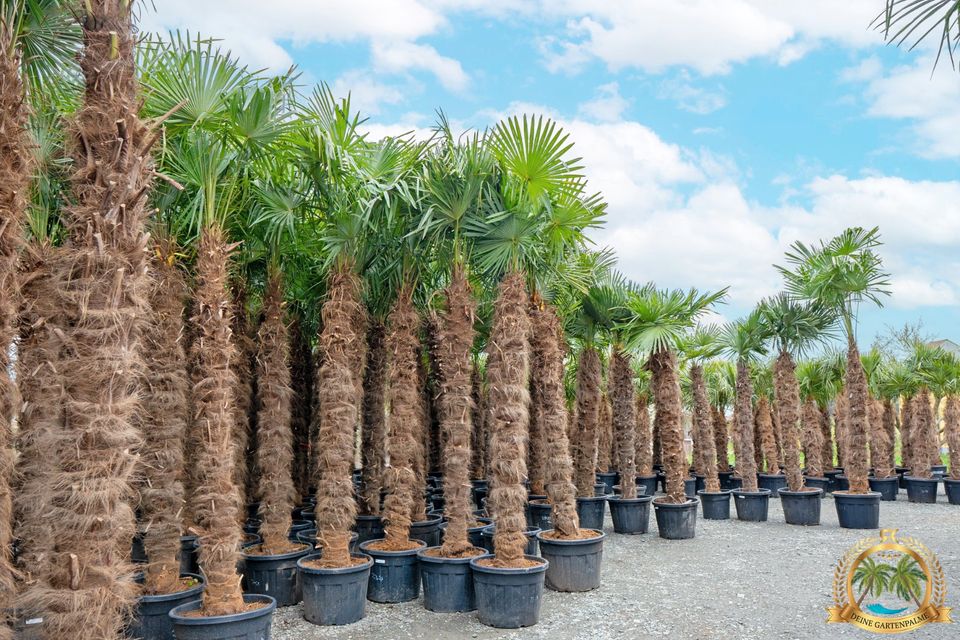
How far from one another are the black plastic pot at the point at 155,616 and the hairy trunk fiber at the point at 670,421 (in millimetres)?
7899

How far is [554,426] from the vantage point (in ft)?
26.7

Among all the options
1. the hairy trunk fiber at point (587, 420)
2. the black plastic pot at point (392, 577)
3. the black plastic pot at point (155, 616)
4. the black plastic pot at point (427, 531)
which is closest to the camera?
the black plastic pot at point (155, 616)

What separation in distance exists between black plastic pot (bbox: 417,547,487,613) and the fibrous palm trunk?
3506mm

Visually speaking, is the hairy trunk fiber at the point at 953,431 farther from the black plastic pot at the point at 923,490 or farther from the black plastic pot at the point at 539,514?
the black plastic pot at the point at 539,514

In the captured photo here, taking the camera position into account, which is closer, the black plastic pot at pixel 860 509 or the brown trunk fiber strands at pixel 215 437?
the brown trunk fiber strands at pixel 215 437

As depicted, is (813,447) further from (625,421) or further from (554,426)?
(554,426)

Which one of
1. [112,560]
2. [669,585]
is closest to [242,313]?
[112,560]

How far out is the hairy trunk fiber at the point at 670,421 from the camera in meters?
11.4

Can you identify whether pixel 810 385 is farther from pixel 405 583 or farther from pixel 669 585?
pixel 405 583

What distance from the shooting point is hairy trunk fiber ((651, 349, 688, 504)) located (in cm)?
1135

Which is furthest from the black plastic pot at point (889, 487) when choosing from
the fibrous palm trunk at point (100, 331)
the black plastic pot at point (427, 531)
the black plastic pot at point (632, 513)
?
the fibrous palm trunk at point (100, 331)

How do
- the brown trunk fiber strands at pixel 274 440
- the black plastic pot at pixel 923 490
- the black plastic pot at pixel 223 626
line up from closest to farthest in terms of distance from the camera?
the black plastic pot at pixel 223 626 < the brown trunk fiber strands at pixel 274 440 < the black plastic pot at pixel 923 490

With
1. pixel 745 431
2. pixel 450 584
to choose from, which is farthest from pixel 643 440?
pixel 450 584

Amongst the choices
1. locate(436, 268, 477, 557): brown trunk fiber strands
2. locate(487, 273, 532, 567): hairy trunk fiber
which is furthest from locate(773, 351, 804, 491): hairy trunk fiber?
locate(436, 268, 477, 557): brown trunk fiber strands
